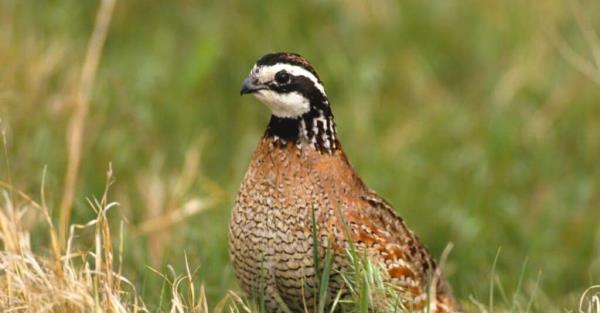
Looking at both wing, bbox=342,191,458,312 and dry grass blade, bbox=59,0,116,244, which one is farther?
dry grass blade, bbox=59,0,116,244

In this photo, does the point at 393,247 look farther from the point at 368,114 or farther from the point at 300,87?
the point at 368,114

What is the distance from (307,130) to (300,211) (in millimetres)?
376

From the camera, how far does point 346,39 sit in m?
9.56

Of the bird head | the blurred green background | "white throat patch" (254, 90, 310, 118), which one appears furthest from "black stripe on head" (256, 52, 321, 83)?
the blurred green background

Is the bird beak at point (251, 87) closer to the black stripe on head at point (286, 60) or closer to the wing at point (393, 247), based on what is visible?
the black stripe on head at point (286, 60)

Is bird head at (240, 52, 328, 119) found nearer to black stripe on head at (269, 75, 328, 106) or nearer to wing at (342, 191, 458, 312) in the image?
black stripe on head at (269, 75, 328, 106)

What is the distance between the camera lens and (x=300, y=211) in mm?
5422

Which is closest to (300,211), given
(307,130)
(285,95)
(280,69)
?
(307,130)

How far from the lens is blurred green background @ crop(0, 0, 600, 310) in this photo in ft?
25.1

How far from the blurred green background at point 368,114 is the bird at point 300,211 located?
103 cm

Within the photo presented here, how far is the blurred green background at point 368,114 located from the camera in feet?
25.1

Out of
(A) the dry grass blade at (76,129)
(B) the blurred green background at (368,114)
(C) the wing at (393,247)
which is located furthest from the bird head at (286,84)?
(B) the blurred green background at (368,114)

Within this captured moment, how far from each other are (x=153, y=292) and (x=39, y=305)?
1083 millimetres

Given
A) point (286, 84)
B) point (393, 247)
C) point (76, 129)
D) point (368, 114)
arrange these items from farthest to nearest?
point (368, 114)
point (76, 129)
point (393, 247)
point (286, 84)
